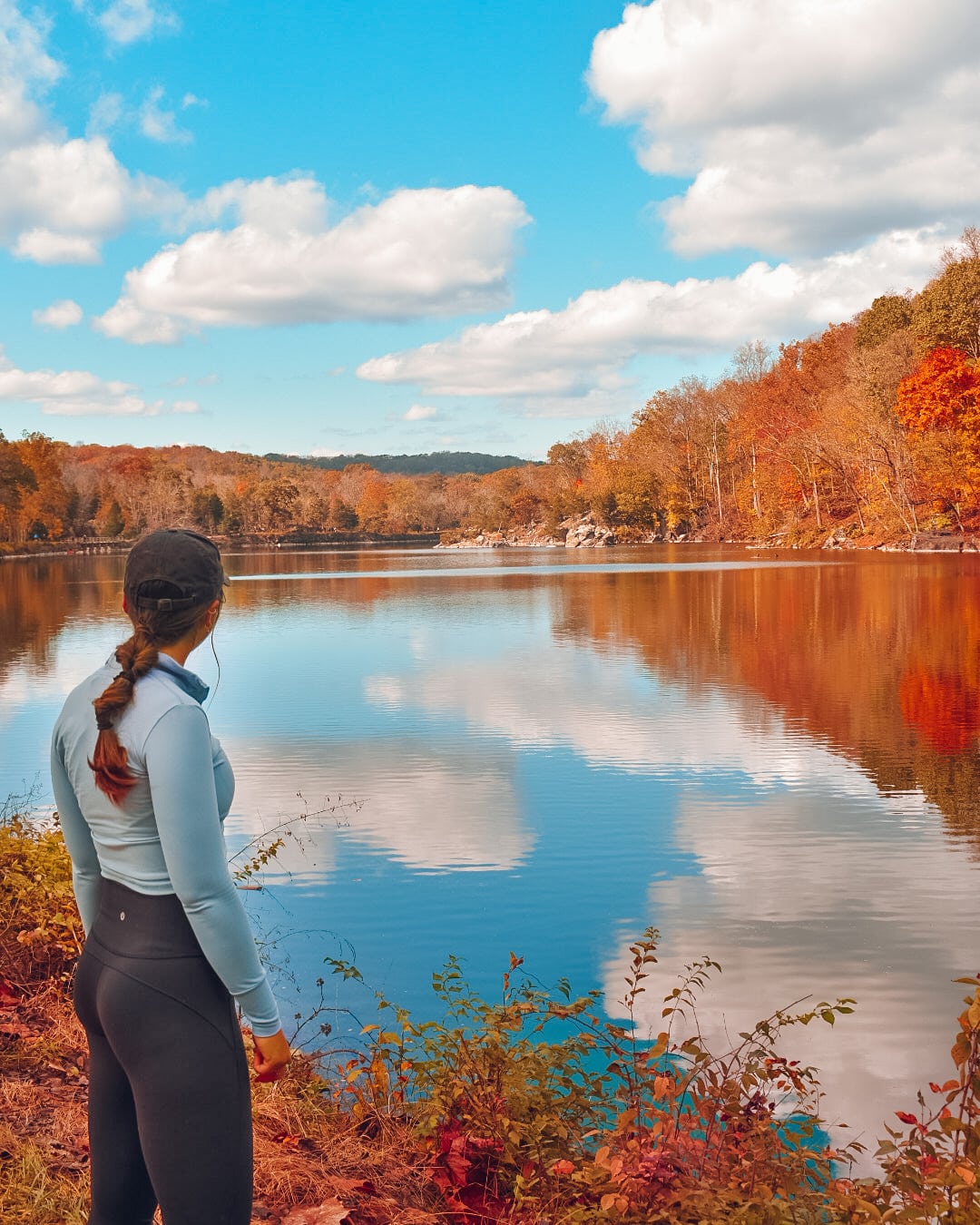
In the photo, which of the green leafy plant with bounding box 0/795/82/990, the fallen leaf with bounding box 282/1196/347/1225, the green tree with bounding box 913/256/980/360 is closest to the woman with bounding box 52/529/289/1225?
the fallen leaf with bounding box 282/1196/347/1225

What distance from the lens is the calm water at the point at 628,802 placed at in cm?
617

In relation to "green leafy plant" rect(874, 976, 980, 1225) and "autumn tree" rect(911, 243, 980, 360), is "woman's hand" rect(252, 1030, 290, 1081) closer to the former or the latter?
"green leafy plant" rect(874, 976, 980, 1225)

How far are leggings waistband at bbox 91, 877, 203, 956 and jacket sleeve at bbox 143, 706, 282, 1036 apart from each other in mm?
37

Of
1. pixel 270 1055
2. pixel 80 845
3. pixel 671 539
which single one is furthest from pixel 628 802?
pixel 671 539

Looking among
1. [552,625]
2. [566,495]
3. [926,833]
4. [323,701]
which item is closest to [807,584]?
[552,625]

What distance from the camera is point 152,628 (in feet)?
7.62

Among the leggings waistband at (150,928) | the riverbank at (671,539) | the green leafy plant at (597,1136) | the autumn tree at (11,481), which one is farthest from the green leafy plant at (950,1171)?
the autumn tree at (11,481)

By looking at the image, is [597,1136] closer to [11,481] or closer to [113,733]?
[113,733]

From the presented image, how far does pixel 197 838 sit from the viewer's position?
2.16m

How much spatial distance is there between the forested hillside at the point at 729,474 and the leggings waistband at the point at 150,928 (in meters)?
50.2

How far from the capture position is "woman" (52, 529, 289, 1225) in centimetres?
215

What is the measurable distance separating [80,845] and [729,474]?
88069mm

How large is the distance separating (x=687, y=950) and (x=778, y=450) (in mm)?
66835

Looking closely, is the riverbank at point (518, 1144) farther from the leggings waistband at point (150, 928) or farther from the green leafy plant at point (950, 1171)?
the leggings waistband at point (150, 928)
